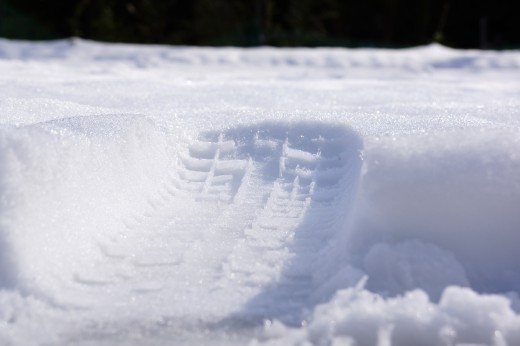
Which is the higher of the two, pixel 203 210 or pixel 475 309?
pixel 475 309

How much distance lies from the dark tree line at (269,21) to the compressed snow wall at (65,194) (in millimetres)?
8424

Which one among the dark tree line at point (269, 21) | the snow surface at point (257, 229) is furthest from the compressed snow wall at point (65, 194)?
the dark tree line at point (269, 21)

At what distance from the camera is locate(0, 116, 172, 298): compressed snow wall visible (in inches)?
53.8

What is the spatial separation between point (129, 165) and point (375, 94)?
151 cm

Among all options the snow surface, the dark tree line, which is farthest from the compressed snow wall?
the dark tree line

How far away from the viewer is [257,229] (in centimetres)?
165

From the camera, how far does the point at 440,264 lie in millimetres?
1382

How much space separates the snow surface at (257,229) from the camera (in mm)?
1213

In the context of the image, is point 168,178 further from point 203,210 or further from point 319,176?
point 319,176

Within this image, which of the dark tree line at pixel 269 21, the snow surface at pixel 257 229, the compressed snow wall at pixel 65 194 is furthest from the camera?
the dark tree line at pixel 269 21

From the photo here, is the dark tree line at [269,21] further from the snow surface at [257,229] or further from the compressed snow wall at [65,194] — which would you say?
the compressed snow wall at [65,194]

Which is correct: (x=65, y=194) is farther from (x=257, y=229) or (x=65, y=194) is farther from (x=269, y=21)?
(x=269, y=21)

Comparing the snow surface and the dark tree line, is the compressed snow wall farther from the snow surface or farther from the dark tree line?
the dark tree line

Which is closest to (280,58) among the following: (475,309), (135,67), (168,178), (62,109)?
(135,67)
